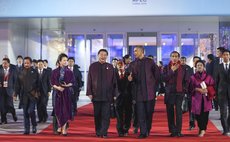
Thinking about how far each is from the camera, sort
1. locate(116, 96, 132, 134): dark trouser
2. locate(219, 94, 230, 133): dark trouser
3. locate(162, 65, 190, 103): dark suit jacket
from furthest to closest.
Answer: locate(219, 94, 230, 133): dark trouser, locate(116, 96, 132, 134): dark trouser, locate(162, 65, 190, 103): dark suit jacket

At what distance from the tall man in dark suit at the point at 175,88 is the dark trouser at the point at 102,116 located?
4.02 feet

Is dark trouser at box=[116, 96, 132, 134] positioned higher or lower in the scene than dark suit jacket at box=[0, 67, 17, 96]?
lower

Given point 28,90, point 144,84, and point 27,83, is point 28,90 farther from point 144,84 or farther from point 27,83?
point 144,84

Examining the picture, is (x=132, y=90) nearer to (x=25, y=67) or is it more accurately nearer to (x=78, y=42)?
(x=25, y=67)

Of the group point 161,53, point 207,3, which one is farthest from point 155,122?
point 161,53

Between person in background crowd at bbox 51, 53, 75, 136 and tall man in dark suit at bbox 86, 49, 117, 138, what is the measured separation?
54 cm

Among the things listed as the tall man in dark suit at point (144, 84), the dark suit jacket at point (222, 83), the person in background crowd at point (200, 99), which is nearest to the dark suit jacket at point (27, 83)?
the tall man in dark suit at point (144, 84)

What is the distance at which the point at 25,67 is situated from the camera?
378 inches

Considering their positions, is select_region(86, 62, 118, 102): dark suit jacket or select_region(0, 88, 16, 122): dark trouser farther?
select_region(0, 88, 16, 122): dark trouser

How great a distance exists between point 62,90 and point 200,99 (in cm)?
284

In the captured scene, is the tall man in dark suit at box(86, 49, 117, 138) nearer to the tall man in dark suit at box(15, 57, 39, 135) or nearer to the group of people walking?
the group of people walking

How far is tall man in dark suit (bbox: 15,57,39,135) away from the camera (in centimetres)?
945

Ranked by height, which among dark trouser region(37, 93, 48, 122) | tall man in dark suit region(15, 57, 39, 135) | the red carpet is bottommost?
the red carpet

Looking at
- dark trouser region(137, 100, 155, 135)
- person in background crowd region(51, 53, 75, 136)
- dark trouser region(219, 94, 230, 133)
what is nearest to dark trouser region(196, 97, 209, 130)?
dark trouser region(219, 94, 230, 133)
